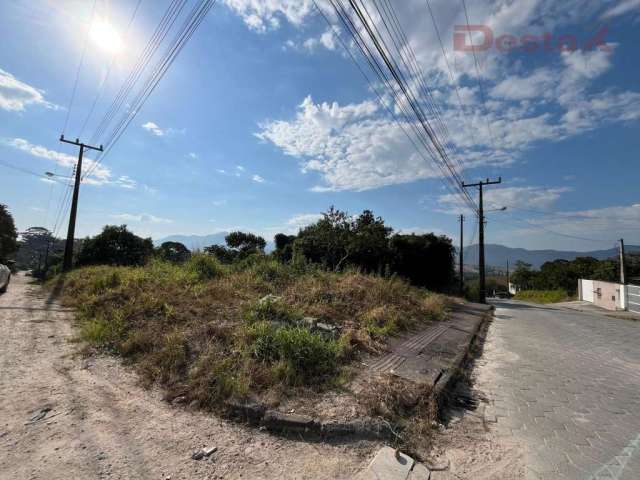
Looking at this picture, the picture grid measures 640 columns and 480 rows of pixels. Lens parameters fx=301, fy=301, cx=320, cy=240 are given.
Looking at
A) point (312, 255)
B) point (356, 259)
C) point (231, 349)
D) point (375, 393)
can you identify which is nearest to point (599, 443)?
point (375, 393)

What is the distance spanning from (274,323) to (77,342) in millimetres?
3221

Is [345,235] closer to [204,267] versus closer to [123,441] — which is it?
[204,267]

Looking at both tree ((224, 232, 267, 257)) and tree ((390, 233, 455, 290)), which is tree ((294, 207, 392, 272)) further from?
tree ((224, 232, 267, 257))

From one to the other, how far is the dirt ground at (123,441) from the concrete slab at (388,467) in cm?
8

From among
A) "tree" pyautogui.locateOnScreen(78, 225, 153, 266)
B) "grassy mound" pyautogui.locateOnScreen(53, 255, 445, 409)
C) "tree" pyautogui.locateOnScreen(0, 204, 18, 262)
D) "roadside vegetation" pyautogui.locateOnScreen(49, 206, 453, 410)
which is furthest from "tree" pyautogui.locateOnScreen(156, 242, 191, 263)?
"tree" pyautogui.locateOnScreen(0, 204, 18, 262)

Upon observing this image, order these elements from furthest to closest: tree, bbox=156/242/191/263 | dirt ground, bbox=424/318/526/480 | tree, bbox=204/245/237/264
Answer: tree, bbox=204/245/237/264 < tree, bbox=156/242/191/263 < dirt ground, bbox=424/318/526/480

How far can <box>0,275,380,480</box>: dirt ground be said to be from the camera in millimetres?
2146

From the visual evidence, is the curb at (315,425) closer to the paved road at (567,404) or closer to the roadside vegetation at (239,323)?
the roadside vegetation at (239,323)

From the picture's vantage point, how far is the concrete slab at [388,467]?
2154 millimetres

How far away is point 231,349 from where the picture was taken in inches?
163

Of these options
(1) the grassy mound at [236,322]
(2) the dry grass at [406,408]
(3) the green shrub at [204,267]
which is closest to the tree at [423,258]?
(1) the grassy mound at [236,322]

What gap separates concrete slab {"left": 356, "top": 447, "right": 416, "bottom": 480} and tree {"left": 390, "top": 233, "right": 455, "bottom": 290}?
2148cm

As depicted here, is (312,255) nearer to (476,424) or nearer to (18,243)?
(476,424)

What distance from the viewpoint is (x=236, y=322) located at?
5.23 metres
